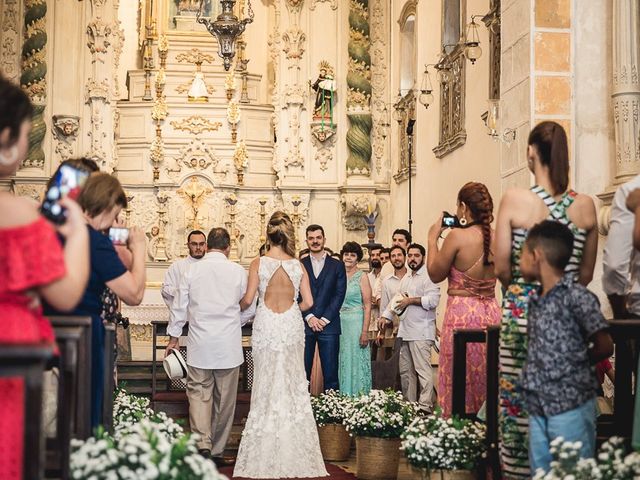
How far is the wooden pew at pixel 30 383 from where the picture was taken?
3035 millimetres

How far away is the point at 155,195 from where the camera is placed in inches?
709

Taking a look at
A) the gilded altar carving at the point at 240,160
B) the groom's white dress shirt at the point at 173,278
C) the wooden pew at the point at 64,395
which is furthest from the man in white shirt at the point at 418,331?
the gilded altar carving at the point at 240,160

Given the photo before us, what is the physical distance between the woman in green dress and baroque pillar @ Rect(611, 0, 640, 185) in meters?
3.42

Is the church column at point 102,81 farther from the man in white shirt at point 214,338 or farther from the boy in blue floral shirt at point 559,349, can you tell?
the boy in blue floral shirt at point 559,349

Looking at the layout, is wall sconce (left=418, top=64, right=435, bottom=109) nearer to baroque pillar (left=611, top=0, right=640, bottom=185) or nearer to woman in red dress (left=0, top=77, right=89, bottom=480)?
baroque pillar (left=611, top=0, right=640, bottom=185)

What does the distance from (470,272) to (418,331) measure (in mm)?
4210

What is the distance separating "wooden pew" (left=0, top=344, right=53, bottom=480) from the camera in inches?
119

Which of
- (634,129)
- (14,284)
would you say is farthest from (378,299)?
(14,284)

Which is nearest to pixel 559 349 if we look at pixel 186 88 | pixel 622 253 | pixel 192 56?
pixel 622 253

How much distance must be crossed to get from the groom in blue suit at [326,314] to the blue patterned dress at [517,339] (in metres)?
4.74

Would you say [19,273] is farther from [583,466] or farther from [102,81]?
[102,81]

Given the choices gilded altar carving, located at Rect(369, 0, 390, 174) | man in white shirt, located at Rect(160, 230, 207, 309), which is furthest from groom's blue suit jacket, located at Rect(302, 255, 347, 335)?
gilded altar carving, located at Rect(369, 0, 390, 174)

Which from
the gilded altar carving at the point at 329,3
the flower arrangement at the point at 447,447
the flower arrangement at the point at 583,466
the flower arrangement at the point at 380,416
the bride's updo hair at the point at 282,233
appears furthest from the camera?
the gilded altar carving at the point at 329,3

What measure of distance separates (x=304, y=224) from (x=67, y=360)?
14.5 meters
